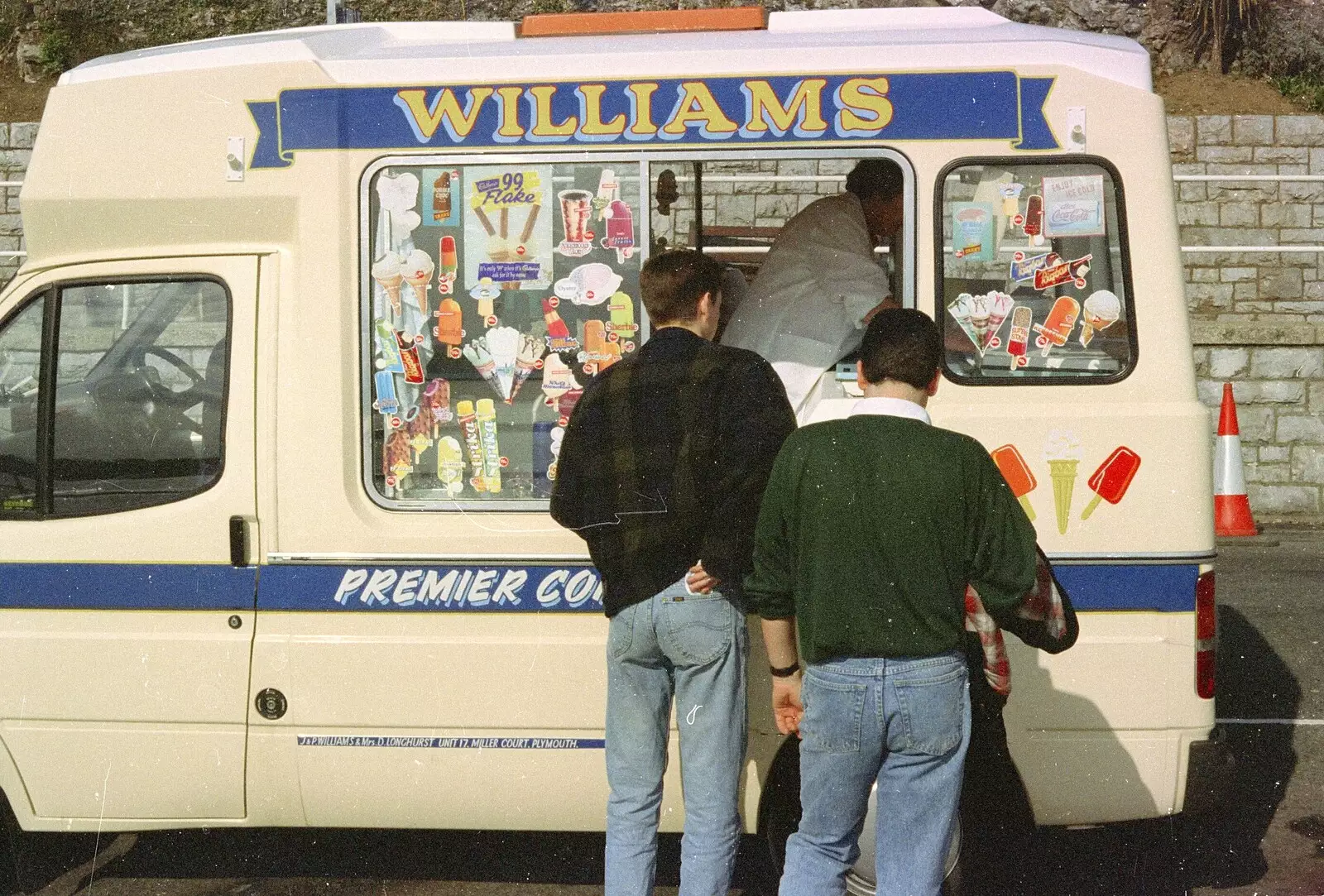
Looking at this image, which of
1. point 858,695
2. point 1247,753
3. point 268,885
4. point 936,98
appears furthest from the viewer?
point 1247,753

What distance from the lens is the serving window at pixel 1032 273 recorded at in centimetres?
373

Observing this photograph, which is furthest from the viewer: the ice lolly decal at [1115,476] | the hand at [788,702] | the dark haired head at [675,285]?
the ice lolly decal at [1115,476]

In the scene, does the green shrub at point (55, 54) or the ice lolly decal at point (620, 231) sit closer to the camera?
the ice lolly decal at point (620, 231)

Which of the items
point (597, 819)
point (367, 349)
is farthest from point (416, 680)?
point (367, 349)

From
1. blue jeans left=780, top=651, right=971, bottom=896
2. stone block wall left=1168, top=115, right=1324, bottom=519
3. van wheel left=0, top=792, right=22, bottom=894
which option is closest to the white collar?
blue jeans left=780, top=651, right=971, bottom=896

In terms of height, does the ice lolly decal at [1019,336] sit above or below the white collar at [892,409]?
above

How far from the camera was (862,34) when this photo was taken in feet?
13.0

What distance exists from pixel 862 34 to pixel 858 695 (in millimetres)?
2116

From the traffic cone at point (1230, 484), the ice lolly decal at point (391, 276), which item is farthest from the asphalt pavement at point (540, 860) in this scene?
the traffic cone at point (1230, 484)

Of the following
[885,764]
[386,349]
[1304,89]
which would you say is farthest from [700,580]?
[1304,89]

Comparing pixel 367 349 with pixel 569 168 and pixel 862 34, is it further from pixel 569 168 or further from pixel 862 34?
pixel 862 34

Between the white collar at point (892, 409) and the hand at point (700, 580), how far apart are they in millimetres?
600

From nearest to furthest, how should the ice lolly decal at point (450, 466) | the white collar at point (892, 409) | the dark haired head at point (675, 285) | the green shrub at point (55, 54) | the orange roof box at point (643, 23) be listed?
1. the white collar at point (892, 409)
2. the dark haired head at point (675, 285)
3. the ice lolly decal at point (450, 466)
4. the orange roof box at point (643, 23)
5. the green shrub at point (55, 54)

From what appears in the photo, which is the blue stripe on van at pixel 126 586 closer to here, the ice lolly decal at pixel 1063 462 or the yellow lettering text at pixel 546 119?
the yellow lettering text at pixel 546 119
